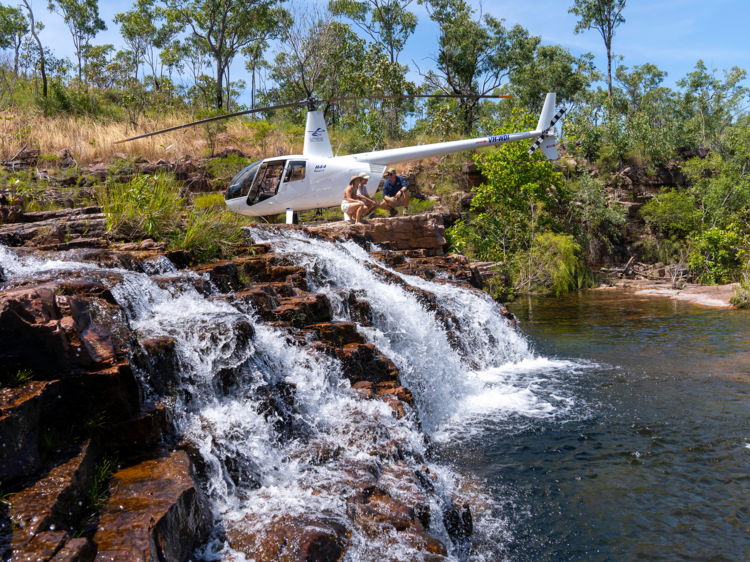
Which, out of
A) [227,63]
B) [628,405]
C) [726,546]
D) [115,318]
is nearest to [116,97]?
[227,63]

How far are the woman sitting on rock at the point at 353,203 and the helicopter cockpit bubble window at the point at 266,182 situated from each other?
1754 millimetres

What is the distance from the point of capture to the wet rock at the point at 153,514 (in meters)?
2.74

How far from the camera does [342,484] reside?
3904 mm

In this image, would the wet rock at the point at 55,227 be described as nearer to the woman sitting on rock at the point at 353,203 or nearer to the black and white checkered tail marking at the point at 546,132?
the woman sitting on rock at the point at 353,203

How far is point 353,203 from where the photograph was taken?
13.3 m

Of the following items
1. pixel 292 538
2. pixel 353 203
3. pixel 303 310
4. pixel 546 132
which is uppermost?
pixel 546 132

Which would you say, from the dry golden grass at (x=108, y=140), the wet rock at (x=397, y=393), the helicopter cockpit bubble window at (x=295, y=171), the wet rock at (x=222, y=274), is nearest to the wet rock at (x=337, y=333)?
the wet rock at (x=397, y=393)

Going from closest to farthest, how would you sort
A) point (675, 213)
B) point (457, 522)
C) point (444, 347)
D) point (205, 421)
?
point (457, 522)
point (205, 421)
point (444, 347)
point (675, 213)

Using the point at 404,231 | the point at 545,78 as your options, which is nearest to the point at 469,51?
the point at 545,78

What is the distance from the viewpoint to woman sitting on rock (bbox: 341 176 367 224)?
1325 cm

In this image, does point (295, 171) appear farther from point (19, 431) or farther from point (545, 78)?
point (545, 78)

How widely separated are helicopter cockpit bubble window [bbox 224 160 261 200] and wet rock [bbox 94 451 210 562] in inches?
399

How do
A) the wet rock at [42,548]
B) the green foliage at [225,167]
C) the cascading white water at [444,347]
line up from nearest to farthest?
the wet rock at [42,548]
the cascading white water at [444,347]
the green foliage at [225,167]

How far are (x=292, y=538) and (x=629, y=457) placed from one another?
147 inches
